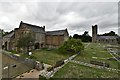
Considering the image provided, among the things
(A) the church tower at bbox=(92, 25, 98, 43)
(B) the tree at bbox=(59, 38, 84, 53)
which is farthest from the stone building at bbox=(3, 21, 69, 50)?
(A) the church tower at bbox=(92, 25, 98, 43)

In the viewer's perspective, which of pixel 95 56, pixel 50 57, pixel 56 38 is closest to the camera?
pixel 50 57

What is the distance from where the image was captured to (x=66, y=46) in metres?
23.4

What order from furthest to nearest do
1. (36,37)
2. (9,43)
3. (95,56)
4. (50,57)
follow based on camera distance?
(9,43)
(36,37)
(95,56)
(50,57)

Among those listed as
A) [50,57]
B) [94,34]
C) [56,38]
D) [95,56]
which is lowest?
[95,56]

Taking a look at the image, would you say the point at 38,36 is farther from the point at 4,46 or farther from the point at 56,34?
the point at 4,46

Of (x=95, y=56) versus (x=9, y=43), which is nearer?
(x=95, y=56)

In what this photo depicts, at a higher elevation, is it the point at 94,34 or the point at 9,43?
the point at 94,34

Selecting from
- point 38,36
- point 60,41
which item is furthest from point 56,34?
point 38,36

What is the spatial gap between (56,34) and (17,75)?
68.3 ft

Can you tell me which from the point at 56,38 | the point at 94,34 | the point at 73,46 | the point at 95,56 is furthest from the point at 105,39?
the point at 73,46

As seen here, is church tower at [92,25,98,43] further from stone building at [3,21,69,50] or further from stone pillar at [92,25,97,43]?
stone building at [3,21,69,50]

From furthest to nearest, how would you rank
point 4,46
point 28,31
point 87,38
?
point 87,38, point 4,46, point 28,31

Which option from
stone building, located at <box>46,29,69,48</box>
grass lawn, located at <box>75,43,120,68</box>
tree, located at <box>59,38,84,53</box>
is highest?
stone building, located at <box>46,29,69,48</box>

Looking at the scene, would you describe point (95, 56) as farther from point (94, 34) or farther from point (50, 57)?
point (94, 34)
